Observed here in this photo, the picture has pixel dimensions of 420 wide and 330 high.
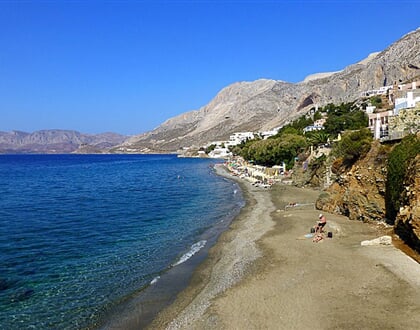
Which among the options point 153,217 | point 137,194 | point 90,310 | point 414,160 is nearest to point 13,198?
point 137,194

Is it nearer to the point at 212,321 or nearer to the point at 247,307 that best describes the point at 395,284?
the point at 247,307

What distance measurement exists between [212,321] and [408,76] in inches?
5760

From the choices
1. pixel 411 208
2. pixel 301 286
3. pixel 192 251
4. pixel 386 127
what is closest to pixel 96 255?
pixel 192 251

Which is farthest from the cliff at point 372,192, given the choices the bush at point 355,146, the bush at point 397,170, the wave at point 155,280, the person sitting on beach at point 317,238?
the wave at point 155,280

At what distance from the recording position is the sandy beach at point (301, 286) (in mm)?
11422

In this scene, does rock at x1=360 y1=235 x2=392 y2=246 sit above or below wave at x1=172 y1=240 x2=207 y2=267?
above

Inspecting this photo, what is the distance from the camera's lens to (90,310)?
44.2 ft

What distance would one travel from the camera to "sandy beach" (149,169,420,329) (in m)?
11.4

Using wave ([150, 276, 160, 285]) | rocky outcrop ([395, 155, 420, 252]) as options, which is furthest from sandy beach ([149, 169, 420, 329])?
wave ([150, 276, 160, 285])

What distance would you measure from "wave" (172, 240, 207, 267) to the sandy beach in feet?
3.64

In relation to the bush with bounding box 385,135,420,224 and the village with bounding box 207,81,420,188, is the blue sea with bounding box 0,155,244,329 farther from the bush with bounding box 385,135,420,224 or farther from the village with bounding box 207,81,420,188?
the village with bounding box 207,81,420,188

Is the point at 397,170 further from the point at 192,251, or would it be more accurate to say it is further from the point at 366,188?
the point at 192,251

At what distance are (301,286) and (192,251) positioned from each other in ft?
26.5

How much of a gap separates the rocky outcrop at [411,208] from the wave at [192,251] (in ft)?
35.0
